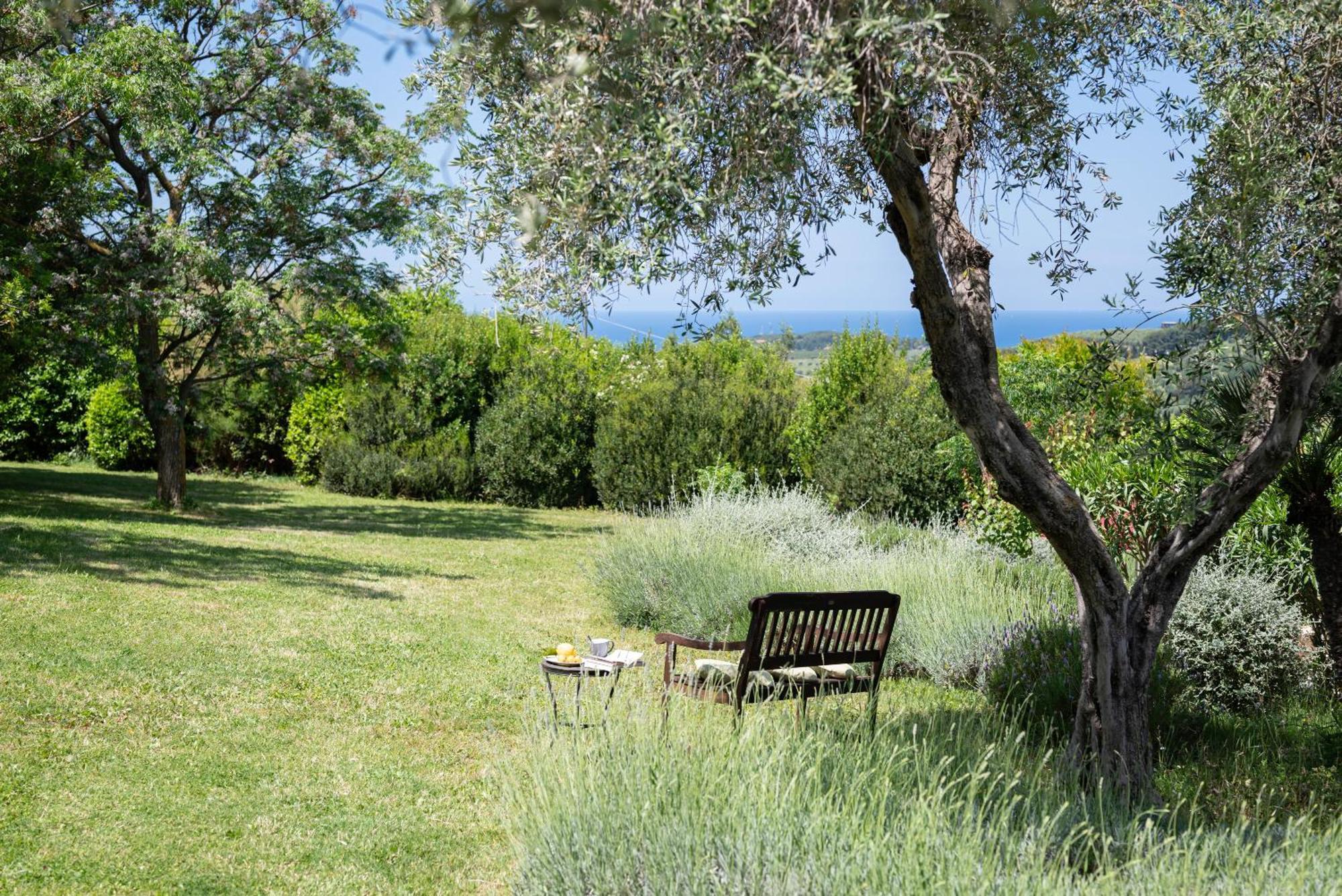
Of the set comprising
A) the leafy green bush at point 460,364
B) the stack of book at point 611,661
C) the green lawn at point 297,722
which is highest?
the leafy green bush at point 460,364

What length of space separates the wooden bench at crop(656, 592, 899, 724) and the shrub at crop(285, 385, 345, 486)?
49.2ft

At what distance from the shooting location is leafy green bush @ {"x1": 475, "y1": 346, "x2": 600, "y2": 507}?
18.0m

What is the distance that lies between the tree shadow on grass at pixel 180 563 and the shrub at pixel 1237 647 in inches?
255

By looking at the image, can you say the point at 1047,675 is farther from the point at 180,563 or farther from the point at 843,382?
the point at 843,382

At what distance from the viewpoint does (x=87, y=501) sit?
589 inches

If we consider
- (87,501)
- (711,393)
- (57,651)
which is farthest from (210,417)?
(57,651)

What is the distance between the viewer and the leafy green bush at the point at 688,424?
16.4 metres

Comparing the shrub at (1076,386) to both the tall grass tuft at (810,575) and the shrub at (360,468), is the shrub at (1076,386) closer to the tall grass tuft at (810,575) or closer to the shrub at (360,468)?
the tall grass tuft at (810,575)

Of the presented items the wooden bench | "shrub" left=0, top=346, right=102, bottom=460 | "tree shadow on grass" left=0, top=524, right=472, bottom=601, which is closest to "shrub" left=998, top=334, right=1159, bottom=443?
the wooden bench

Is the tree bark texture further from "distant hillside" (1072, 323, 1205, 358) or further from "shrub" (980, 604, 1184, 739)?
"shrub" (980, 604, 1184, 739)

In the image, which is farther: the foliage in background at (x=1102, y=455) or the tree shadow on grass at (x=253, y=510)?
the tree shadow on grass at (x=253, y=510)

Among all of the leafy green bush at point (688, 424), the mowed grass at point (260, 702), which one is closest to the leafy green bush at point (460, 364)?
the leafy green bush at point (688, 424)

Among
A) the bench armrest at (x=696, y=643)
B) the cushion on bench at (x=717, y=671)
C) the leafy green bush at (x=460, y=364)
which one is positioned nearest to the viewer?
the bench armrest at (x=696, y=643)

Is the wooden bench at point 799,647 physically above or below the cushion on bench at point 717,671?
above
